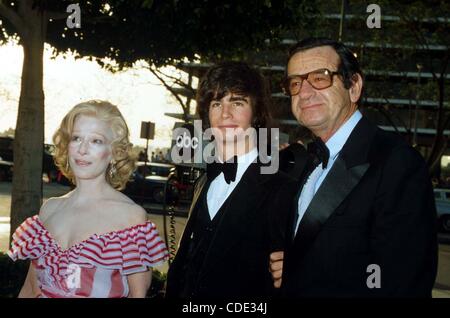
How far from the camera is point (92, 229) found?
2.89m

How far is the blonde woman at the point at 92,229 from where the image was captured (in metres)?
2.82

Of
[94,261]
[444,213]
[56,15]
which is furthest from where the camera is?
→ [444,213]

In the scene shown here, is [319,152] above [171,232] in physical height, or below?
above

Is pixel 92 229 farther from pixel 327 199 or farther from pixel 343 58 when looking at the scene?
pixel 343 58

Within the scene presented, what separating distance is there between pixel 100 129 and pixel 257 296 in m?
1.17

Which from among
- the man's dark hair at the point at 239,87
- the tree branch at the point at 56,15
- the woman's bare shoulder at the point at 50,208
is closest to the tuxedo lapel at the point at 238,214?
the man's dark hair at the point at 239,87

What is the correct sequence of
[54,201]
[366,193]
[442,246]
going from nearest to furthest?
[366,193]
[54,201]
[442,246]

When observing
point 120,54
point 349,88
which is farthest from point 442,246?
point 349,88

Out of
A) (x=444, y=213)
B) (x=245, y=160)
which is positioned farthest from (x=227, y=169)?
(x=444, y=213)

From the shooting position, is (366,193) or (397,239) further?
(366,193)

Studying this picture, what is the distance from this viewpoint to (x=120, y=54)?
8.11 metres

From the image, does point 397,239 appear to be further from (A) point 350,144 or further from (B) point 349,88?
(B) point 349,88

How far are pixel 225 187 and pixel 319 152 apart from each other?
0.72 metres

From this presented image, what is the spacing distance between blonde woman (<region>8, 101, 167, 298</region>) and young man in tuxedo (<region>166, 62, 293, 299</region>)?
0.80ft
